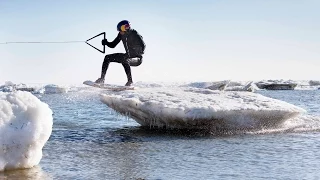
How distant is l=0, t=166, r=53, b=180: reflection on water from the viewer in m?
8.67

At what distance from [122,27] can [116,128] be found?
3.61 metres

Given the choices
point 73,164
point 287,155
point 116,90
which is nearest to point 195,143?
point 287,155

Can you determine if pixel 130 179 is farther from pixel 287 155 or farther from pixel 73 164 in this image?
pixel 287 155

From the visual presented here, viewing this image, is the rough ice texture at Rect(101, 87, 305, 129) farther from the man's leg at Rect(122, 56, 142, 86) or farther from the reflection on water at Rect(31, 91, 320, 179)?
the man's leg at Rect(122, 56, 142, 86)

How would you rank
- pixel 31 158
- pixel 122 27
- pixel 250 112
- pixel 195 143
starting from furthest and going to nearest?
pixel 122 27, pixel 250 112, pixel 195 143, pixel 31 158

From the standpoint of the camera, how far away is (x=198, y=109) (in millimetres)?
14453

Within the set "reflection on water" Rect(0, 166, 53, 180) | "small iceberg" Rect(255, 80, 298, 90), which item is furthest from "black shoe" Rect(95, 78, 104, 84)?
"small iceberg" Rect(255, 80, 298, 90)

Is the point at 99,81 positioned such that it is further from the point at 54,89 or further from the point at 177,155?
the point at 54,89

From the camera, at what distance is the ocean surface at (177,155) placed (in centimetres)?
898

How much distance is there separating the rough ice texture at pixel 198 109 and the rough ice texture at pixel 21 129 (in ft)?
18.5

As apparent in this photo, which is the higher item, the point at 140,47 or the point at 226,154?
the point at 140,47

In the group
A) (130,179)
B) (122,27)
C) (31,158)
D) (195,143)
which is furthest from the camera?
(122,27)

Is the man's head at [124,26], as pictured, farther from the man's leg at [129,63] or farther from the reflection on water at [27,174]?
the reflection on water at [27,174]

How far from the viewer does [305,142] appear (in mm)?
13000
